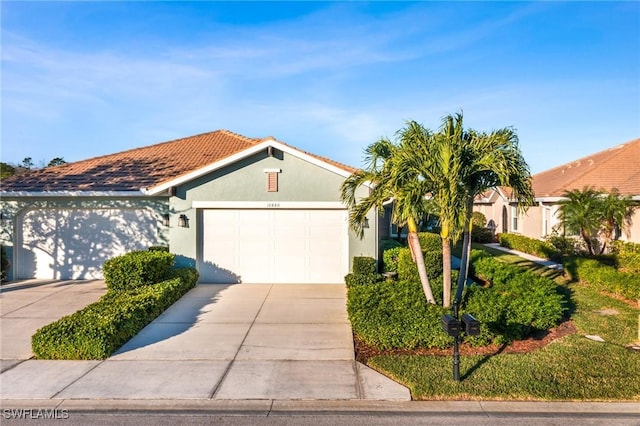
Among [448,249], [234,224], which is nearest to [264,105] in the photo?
[234,224]

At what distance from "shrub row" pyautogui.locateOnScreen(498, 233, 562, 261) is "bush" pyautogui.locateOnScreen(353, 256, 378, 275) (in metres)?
9.40

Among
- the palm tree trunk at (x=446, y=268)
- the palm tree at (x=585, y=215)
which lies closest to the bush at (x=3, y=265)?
the palm tree trunk at (x=446, y=268)

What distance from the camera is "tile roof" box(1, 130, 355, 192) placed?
12766 millimetres

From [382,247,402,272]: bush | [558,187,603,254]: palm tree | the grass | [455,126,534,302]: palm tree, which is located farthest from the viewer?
[558,187,603,254]: palm tree

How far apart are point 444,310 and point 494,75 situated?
10.2m

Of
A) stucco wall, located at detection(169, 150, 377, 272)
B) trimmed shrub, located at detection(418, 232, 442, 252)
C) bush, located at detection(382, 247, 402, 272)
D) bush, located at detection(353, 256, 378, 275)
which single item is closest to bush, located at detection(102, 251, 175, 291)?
stucco wall, located at detection(169, 150, 377, 272)

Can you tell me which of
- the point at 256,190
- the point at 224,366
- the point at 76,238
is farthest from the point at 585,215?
the point at 76,238

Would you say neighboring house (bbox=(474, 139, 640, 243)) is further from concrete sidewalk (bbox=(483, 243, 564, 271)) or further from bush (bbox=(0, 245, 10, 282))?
bush (bbox=(0, 245, 10, 282))

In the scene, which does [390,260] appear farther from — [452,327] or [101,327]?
[101,327]

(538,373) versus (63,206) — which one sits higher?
(63,206)

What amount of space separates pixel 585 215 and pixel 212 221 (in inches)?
499

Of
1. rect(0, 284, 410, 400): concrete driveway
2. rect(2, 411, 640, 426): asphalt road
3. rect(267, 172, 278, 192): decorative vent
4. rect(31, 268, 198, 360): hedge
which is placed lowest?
rect(2, 411, 640, 426): asphalt road

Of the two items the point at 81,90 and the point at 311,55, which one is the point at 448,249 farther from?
the point at 81,90

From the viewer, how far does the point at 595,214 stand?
45.8 feet
